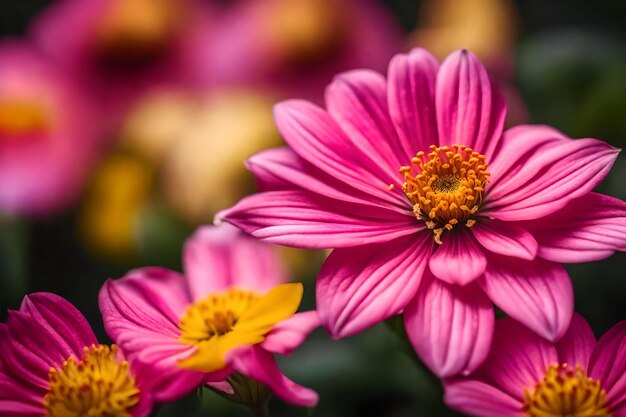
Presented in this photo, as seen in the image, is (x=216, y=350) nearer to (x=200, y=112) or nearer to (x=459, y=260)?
(x=459, y=260)

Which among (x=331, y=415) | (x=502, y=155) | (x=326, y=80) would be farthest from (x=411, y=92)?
(x=326, y=80)

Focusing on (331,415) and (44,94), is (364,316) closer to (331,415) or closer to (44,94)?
(331,415)

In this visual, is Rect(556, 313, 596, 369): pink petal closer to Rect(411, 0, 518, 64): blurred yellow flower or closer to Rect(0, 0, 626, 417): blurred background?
Rect(0, 0, 626, 417): blurred background

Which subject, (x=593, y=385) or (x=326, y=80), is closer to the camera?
(x=593, y=385)

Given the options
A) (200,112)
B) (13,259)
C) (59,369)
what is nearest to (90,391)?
(59,369)

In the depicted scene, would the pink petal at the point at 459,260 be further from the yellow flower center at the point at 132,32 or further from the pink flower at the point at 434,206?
the yellow flower center at the point at 132,32

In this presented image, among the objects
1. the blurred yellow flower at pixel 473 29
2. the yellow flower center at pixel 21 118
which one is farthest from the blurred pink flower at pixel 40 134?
the blurred yellow flower at pixel 473 29
